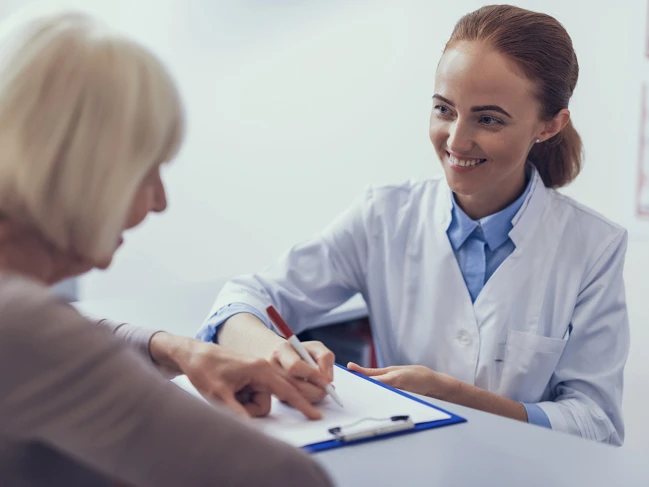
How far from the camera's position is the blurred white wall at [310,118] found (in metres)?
2.34

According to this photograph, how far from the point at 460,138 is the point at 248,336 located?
0.54 meters

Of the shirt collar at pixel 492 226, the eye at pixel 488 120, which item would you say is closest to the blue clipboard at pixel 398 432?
the shirt collar at pixel 492 226

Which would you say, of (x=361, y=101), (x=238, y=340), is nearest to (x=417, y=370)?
(x=238, y=340)

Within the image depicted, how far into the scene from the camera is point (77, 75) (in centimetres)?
66

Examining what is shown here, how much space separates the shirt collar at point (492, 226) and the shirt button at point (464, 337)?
0.18 m

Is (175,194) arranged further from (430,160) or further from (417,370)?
(417,370)

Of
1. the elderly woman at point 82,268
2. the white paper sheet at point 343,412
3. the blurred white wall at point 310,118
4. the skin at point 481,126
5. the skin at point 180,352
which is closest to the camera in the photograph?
the elderly woman at point 82,268

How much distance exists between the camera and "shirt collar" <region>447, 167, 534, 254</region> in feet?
4.91

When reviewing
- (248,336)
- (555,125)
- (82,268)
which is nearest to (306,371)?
(248,336)

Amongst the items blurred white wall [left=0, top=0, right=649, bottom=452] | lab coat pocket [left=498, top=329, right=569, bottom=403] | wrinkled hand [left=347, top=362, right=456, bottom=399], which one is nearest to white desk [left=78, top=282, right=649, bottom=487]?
wrinkled hand [left=347, top=362, right=456, bottom=399]

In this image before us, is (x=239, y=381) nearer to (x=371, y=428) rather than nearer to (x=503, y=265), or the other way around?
(x=371, y=428)

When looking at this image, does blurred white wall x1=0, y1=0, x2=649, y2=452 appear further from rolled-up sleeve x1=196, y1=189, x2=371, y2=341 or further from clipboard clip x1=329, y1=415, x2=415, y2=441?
clipboard clip x1=329, y1=415, x2=415, y2=441

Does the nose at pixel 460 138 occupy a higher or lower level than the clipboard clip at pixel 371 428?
higher

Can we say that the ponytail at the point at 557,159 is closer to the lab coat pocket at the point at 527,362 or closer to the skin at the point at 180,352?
the lab coat pocket at the point at 527,362
